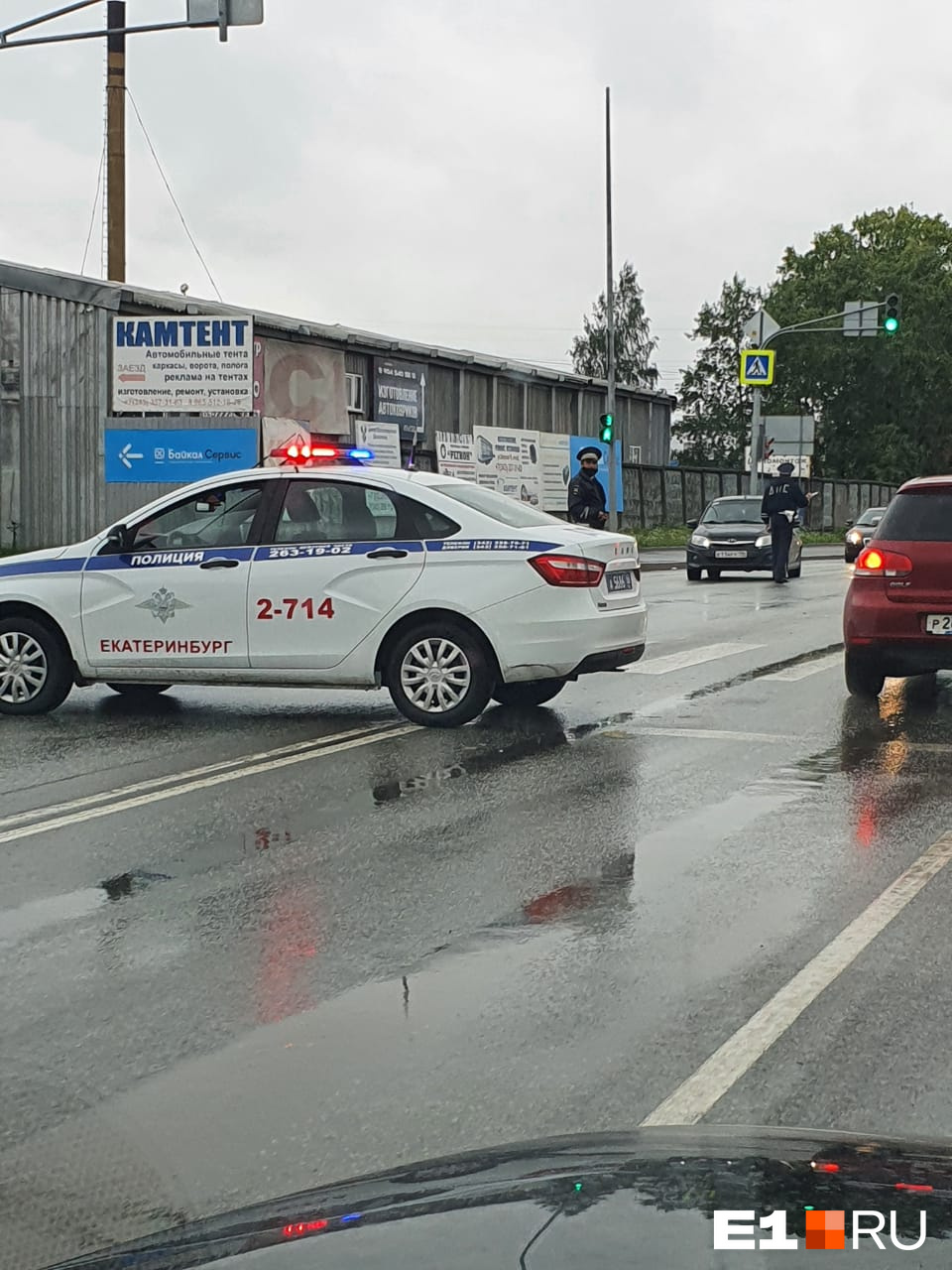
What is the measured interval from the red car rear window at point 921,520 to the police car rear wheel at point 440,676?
3.27 metres

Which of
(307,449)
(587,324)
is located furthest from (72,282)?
(587,324)

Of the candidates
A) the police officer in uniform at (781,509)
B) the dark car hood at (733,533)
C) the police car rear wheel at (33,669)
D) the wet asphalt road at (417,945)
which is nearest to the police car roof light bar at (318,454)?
the police car rear wheel at (33,669)

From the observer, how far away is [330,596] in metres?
10.2

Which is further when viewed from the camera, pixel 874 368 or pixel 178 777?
pixel 874 368

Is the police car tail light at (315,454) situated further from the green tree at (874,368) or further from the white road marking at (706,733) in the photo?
the green tree at (874,368)

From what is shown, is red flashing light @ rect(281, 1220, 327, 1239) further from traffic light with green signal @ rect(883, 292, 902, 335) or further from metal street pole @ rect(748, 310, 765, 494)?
metal street pole @ rect(748, 310, 765, 494)

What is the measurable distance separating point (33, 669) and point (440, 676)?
280 centimetres

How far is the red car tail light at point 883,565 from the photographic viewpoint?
11118mm

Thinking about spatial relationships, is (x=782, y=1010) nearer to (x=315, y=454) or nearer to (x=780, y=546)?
(x=315, y=454)

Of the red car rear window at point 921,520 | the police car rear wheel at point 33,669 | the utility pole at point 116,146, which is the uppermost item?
the utility pole at point 116,146

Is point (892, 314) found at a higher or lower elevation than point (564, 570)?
higher

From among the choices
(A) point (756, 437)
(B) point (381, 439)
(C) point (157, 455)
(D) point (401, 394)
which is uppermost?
Answer: (D) point (401, 394)

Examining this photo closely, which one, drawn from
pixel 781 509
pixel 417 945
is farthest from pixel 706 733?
pixel 781 509

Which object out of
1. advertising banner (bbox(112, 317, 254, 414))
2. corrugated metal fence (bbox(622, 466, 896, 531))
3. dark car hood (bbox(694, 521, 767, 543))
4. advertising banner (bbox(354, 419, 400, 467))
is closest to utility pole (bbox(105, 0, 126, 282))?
advertising banner (bbox(112, 317, 254, 414))
